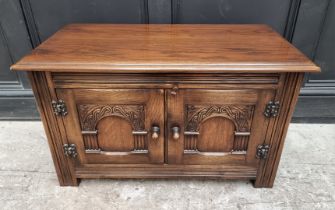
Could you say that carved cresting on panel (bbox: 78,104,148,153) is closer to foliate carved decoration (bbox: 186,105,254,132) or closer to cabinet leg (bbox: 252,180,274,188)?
foliate carved decoration (bbox: 186,105,254,132)

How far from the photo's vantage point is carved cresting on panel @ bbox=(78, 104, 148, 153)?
3.58ft

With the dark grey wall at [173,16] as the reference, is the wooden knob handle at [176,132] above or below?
below

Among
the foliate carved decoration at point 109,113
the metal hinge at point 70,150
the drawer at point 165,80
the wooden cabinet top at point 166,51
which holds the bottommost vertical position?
the metal hinge at point 70,150

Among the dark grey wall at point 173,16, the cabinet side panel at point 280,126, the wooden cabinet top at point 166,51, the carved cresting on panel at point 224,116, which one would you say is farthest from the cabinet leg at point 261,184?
the dark grey wall at point 173,16

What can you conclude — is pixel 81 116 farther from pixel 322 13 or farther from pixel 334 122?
pixel 334 122

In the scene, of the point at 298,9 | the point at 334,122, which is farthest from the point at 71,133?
the point at 334,122

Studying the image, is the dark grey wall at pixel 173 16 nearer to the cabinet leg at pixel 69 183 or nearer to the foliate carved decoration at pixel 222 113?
the foliate carved decoration at pixel 222 113

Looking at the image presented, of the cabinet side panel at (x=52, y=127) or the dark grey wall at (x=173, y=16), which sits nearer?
the cabinet side panel at (x=52, y=127)

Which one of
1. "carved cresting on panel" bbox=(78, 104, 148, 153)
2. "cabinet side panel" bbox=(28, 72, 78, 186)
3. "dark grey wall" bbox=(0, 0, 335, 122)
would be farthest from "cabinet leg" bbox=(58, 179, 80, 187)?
"dark grey wall" bbox=(0, 0, 335, 122)

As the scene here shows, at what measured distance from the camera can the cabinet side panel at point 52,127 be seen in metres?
1.03

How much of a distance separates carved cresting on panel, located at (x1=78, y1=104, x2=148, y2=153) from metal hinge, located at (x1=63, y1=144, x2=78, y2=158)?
6 cm

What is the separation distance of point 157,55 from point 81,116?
426mm

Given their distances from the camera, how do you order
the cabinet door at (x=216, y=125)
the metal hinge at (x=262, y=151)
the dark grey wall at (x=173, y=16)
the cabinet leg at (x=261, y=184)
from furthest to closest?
the dark grey wall at (x=173, y=16) → the cabinet leg at (x=261, y=184) → the metal hinge at (x=262, y=151) → the cabinet door at (x=216, y=125)

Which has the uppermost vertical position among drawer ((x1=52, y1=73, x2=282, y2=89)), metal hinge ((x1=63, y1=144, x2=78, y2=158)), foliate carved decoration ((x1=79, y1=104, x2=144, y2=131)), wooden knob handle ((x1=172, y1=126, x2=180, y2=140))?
drawer ((x1=52, y1=73, x2=282, y2=89))
